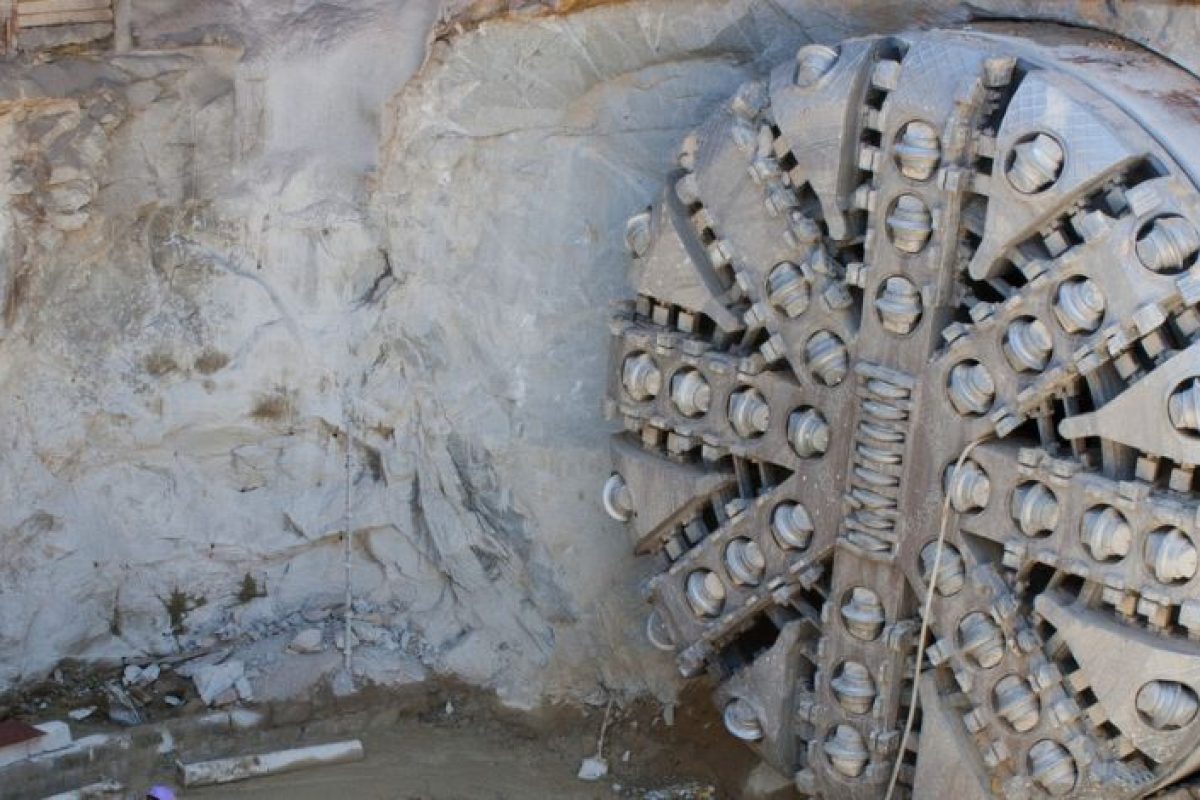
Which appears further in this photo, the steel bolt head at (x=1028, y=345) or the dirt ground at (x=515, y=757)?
the dirt ground at (x=515, y=757)

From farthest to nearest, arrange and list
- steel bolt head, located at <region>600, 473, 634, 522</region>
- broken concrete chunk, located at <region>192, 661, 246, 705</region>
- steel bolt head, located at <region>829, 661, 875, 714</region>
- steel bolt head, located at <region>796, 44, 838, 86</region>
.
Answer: broken concrete chunk, located at <region>192, 661, 246, 705</region> < steel bolt head, located at <region>600, 473, 634, 522</region> < steel bolt head, located at <region>829, 661, 875, 714</region> < steel bolt head, located at <region>796, 44, 838, 86</region>

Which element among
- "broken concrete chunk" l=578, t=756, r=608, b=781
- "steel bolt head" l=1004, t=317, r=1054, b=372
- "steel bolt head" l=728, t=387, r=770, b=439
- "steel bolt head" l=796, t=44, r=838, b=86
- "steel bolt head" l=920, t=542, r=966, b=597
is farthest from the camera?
"broken concrete chunk" l=578, t=756, r=608, b=781

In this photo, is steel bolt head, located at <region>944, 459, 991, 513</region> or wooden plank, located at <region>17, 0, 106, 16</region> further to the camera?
wooden plank, located at <region>17, 0, 106, 16</region>

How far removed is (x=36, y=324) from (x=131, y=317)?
0.27 meters

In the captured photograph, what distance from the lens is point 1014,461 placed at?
15.3 feet

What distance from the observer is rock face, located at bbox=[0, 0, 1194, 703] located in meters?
5.89

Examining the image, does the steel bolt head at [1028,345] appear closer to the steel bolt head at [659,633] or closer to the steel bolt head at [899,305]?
the steel bolt head at [899,305]

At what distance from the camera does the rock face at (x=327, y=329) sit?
589 cm

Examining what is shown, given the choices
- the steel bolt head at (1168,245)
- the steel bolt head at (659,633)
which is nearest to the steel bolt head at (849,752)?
the steel bolt head at (659,633)

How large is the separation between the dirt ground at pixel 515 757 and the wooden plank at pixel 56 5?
2117 mm

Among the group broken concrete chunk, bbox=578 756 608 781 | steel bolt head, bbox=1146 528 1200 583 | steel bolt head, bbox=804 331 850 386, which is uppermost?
steel bolt head, bbox=804 331 850 386

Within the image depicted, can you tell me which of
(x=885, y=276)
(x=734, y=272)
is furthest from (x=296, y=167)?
(x=885, y=276)

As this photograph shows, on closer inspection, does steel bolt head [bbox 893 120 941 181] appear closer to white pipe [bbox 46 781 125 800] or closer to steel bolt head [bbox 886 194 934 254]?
steel bolt head [bbox 886 194 934 254]

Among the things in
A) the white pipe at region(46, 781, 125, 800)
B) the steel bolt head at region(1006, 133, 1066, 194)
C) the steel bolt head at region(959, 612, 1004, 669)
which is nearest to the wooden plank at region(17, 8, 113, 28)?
the white pipe at region(46, 781, 125, 800)
